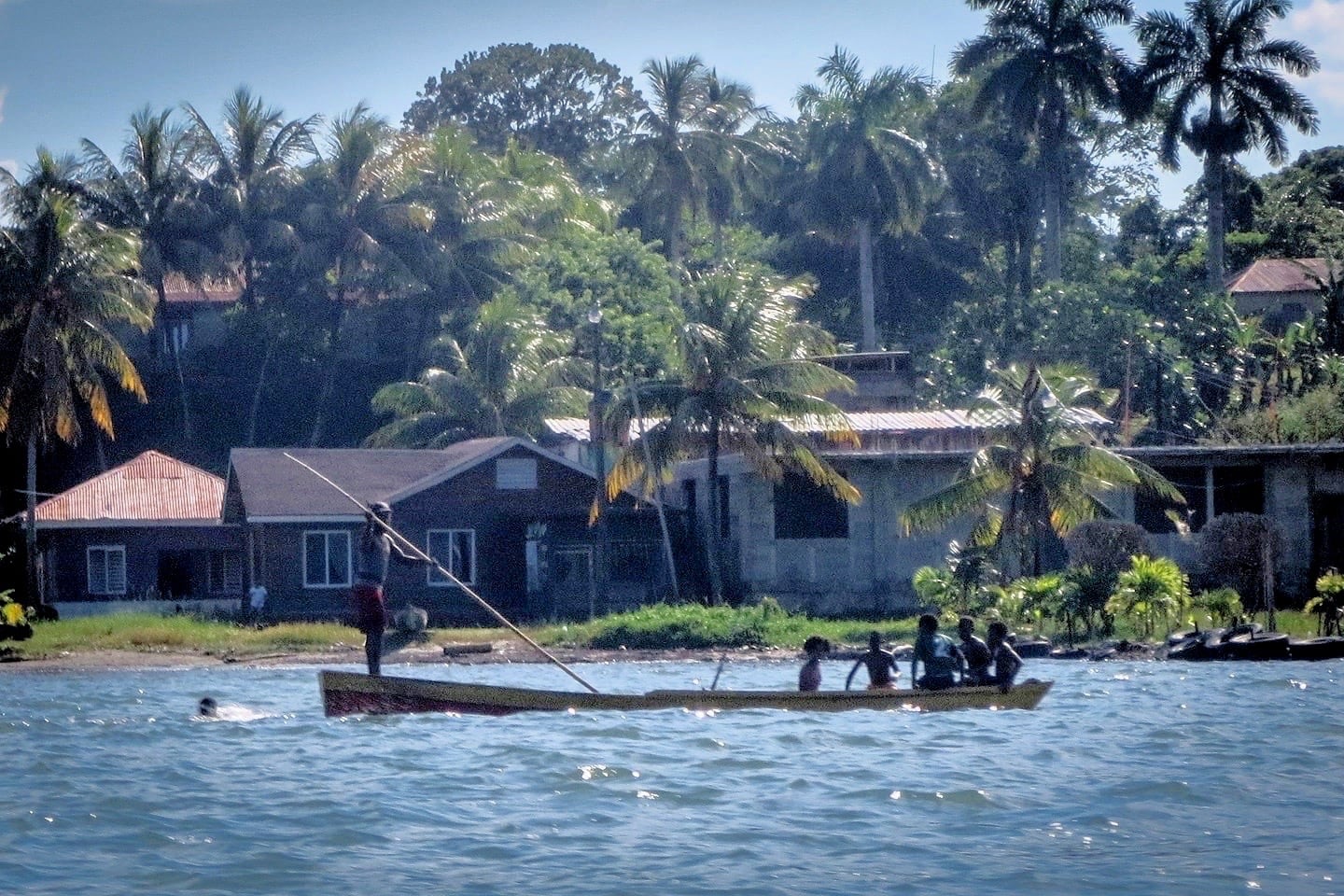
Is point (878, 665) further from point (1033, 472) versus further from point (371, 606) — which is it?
point (1033, 472)

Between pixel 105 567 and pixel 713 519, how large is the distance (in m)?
15.6

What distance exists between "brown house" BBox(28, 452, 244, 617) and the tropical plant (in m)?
21.2

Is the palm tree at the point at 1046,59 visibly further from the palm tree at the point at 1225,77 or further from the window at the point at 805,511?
the window at the point at 805,511

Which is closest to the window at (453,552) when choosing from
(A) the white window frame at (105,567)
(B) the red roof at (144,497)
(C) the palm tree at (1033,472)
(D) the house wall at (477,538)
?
(D) the house wall at (477,538)

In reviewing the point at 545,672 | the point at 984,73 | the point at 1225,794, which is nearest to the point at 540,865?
the point at 1225,794

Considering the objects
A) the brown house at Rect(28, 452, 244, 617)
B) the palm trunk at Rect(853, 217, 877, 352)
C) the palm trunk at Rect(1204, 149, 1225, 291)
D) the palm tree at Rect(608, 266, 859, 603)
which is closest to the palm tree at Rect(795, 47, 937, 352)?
the palm trunk at Rect(853, 217, 877, 352)

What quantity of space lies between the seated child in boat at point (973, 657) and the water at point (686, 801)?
480 mm

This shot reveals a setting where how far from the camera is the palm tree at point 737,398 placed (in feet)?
127

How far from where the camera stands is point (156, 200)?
54.0 metres

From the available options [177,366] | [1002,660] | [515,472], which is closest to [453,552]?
[515,472]

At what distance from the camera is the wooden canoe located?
789 inches

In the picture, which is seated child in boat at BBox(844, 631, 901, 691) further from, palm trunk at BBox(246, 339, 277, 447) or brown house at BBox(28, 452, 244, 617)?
palm trunk at BBox(246, 339, 277, 447)

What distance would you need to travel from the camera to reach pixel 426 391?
49031mm

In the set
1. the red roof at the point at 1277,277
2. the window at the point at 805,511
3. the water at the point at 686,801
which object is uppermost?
the red roof at the point at 1277,277
